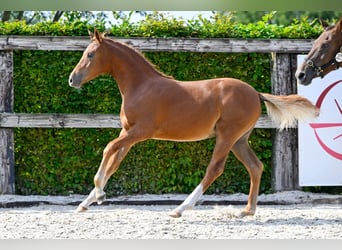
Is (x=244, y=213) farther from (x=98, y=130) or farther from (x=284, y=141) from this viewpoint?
(x=98, y=130)

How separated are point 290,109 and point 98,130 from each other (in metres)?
2.20

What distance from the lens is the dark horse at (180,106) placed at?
19.2ft

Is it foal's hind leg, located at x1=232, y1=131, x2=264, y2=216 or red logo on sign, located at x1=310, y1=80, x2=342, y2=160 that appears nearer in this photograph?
foal's hind leg, located at x1=232, y1=131, x2=264, y2=216

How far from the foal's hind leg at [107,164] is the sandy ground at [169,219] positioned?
0.53 feet

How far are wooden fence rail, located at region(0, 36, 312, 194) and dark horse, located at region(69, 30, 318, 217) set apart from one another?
120 cm

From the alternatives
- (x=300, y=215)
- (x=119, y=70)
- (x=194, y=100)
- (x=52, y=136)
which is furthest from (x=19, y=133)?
(x=300, y=215)

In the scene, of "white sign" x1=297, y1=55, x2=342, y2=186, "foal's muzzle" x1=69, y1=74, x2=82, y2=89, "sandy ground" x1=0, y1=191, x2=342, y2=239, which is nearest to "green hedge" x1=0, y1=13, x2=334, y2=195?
"sandy ground" x1=0, y1=191, x2=342, y2=239

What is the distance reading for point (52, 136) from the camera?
7340 millimetres

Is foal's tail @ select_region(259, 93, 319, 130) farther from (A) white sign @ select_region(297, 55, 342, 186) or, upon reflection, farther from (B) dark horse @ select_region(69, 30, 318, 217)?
(A) white sign @ select_region(297, 55, 342, 186)

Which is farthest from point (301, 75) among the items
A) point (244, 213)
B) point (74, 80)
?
point (74, 80)

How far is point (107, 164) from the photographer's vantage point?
18.7 feet

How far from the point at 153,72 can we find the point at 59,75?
5.18 feet

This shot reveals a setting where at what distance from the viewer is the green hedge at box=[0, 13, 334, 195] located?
730 cm

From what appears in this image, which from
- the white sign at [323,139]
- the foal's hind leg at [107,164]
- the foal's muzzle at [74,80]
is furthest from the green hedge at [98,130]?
the foal's hind leg at [107,164]
